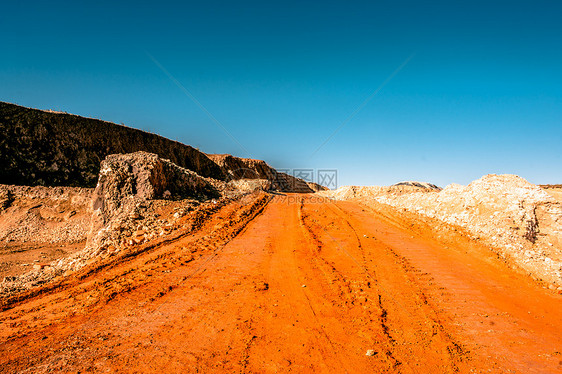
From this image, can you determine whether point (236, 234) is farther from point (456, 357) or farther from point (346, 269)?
point (456, 357)

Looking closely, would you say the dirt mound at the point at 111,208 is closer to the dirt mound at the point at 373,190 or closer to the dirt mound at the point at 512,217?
the dirt mound at the point at 512,217

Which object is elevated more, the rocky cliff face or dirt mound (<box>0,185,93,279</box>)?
the rocky cliff face

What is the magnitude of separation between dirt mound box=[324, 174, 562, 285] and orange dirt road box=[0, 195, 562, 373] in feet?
2.62

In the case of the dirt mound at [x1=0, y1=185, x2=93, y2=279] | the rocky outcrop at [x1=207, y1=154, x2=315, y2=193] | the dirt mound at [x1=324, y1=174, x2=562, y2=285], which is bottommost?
the dirt mound at [x1=0, y1=185, x2=93, y2=279]

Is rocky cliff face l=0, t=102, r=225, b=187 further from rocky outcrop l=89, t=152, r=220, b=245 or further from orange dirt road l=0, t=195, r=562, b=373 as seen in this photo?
orange dirt road l=0, t=195, r=562, b=373

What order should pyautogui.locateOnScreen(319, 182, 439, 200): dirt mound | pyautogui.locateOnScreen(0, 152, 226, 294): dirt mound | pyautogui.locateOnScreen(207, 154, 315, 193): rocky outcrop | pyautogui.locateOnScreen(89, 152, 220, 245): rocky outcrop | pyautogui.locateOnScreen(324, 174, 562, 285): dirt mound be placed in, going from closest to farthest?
pyautogui.locateOnScreen(324, 174, 562, 285): dirt mound → pyautogui.locateOnScreen(0, 152, 226, 294): dirt mound → pyautogui.locateOnScreen(89, 152, 220, 245): rocky outcrop → pyautogui.locateOnScreen(319, 182, 439, 200): dirt mound → pyautogui.locateOnScreen(207, 154, 315, 193): rocky outcrop

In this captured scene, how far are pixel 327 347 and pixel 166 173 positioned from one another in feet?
34.6

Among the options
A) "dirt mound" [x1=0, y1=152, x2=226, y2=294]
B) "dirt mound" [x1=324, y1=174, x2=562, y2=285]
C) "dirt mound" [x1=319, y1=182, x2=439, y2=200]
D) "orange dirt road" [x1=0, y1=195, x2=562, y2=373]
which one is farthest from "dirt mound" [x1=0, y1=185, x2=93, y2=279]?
"dirt mound" [x1=319, y1=182, x2=439, y2=200]

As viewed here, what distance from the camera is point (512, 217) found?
8.90m

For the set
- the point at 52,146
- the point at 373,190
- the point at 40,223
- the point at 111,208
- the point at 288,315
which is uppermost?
the point at 52,146

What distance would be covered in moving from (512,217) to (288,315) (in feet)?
29.4

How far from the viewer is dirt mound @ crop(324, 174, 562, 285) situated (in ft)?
24.4

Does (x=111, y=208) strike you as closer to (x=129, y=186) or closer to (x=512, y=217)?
(x=129, y=186)

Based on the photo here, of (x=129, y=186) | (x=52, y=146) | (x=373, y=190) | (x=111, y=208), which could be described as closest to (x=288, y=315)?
(x=111, y=208)
